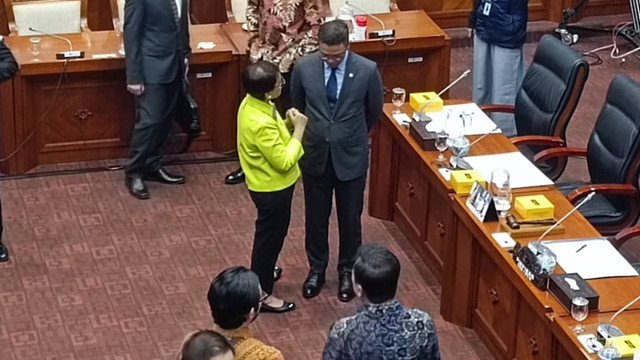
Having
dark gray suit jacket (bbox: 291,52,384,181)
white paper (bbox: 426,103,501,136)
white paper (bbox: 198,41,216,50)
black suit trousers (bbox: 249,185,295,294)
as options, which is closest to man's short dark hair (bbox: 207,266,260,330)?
black suit trousers (bbox: 249,185,295,294)

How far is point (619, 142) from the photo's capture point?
6395mm

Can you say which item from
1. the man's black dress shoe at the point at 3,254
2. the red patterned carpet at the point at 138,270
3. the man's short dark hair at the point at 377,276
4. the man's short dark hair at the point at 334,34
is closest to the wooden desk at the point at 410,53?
the red patterned carpet at the point at 138,270

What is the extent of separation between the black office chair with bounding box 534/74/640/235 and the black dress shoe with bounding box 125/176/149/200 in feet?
7.19

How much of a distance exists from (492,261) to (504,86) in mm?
2309

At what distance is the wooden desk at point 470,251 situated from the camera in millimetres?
5289

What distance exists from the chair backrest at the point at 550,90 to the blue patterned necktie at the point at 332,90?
1418mm

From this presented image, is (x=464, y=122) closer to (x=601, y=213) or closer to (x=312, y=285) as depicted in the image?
(x=601, y=213)

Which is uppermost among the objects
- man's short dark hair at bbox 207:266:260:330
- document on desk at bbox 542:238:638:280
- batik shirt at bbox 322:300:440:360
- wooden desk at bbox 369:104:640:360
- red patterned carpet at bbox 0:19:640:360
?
man's short dark hair at bbox 207:266:260:330

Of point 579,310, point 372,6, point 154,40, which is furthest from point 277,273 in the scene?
point 372,6

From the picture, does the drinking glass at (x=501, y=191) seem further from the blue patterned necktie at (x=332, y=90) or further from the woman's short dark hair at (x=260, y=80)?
the woman's short dark hair at (x=260, y=80)

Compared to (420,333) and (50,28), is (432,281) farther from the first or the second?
(50,28)

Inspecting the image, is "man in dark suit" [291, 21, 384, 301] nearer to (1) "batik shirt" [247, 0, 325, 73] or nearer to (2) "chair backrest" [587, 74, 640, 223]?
(1) "batik shirt" [247, 0, 325, 73]

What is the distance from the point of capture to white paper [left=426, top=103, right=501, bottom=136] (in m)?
6.63

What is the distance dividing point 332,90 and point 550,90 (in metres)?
1.46
